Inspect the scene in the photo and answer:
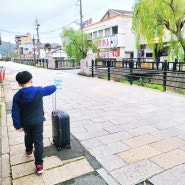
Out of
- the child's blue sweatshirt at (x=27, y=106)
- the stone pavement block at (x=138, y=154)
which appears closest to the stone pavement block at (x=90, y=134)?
the stone pavement block at (x=138, y=154)

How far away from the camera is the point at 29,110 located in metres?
2.90

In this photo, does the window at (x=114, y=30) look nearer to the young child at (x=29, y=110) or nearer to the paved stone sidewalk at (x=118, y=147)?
the paved stone sidewalk at (x=118, y=147)

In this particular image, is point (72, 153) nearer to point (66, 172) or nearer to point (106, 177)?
point (66, 172)

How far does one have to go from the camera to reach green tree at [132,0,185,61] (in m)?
11.7

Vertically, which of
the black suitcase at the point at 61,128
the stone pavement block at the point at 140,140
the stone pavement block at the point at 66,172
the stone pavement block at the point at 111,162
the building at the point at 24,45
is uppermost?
the building at the point at 24,45

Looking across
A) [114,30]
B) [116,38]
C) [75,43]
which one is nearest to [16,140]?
[75,43]

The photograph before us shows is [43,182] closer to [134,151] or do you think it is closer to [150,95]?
[134,151]

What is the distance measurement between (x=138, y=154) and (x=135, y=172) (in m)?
0.57

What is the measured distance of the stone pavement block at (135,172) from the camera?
2.82m

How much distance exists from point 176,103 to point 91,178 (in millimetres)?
5135

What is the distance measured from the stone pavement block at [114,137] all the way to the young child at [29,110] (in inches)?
58.8

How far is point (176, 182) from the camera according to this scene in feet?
9.00

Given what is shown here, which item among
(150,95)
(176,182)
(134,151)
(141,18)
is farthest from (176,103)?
(141,18)

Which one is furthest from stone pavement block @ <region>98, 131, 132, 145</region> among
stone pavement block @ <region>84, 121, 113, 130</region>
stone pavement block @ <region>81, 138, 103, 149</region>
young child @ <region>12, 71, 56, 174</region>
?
young child @ <region>12, 71, 56, 174</region>
